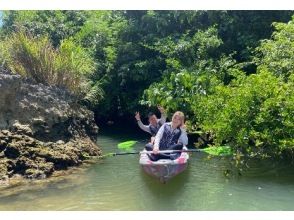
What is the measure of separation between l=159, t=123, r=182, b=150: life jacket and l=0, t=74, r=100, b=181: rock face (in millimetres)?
2905

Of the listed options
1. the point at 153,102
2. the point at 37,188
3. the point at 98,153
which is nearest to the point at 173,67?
the point at 153,102

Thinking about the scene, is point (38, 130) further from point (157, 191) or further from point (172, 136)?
point (157, 191)

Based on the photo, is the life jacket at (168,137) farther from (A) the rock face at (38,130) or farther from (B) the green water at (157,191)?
(A) the rock face at (38,130)

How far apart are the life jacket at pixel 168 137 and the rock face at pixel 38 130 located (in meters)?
2.91

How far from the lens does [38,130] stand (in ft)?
44.2

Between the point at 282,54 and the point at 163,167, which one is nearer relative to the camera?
the point at 163,167

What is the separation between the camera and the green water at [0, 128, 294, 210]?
31.5 feet

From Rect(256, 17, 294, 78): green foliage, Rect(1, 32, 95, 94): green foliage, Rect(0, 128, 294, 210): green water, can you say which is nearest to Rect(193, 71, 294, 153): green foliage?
Rect(0, 128, 294, 210): green water

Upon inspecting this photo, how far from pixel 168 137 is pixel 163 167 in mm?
1001

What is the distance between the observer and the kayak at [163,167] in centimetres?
1052

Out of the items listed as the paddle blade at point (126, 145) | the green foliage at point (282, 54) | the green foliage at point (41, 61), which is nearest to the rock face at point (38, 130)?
the green foliage at point (41, 61)

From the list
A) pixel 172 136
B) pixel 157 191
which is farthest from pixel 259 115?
pixel 157 191

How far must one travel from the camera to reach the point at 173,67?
17109 mm

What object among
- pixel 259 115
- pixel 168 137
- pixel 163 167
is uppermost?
pixel 259 115
